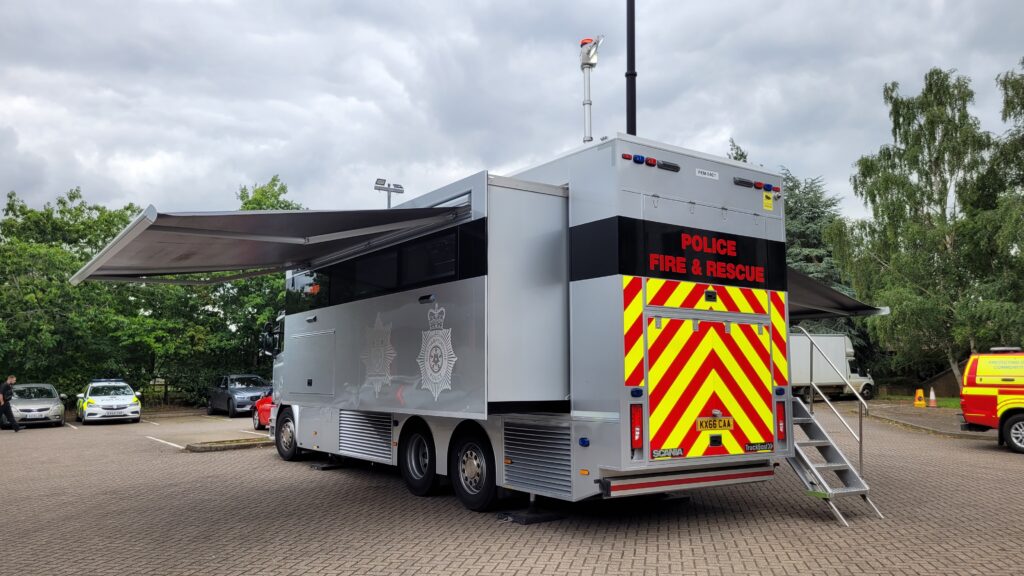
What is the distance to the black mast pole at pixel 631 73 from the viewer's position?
983cm

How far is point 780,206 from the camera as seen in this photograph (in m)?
8.41

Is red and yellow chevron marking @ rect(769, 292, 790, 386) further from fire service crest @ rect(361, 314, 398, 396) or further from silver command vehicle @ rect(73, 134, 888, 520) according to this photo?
fire service crest @ rect(361, 314, 398, 396)

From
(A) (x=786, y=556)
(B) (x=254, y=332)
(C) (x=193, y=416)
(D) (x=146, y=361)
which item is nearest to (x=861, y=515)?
(A) (x=786, y=556)

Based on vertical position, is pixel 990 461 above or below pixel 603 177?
below

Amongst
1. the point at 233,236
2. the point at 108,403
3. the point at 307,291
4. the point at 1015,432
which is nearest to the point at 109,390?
the point at 108,403

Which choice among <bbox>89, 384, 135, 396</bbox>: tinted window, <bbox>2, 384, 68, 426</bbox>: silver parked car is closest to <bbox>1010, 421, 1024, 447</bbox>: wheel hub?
<bbox>89, 384, 135, 396</bbox>: tinted window

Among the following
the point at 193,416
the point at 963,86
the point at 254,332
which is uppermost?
the point at 963,86

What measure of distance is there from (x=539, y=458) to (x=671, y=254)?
2.24 metres

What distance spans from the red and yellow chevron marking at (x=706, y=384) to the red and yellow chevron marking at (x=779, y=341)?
0.11 metres

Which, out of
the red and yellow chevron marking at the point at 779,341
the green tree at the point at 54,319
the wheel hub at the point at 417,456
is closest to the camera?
the red and yellow chevron marking at the point at 779,341

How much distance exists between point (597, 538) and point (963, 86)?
2879cm

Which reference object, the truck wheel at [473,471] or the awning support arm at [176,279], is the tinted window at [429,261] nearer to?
the truck wheel at [473,471]

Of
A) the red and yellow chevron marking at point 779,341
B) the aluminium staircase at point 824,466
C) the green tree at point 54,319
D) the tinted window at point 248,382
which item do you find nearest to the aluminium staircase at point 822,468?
the aluminium staircase at point 824,466

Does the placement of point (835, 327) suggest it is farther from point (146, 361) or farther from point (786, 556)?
point (786, 556)
